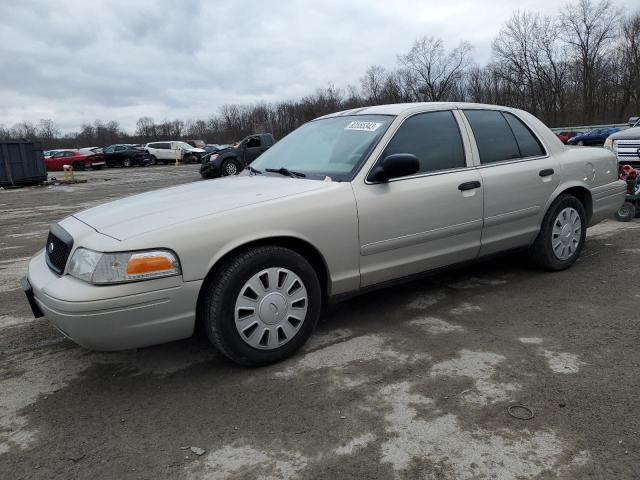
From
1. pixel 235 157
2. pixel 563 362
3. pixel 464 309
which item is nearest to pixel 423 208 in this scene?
pixel 464 309

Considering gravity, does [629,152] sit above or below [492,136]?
below

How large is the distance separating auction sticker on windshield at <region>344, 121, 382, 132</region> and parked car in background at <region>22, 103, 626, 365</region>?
0.03 m

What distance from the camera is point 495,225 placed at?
4.00 m

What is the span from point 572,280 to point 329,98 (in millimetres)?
80483

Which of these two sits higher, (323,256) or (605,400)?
(323,256)

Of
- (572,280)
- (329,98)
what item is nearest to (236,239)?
(572,280)

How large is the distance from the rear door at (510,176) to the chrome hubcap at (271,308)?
171 centimetres

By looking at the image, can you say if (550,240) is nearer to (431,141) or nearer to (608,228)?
(431,141)

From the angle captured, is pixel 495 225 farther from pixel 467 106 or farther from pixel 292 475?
pixel 292 475

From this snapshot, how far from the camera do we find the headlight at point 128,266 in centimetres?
261

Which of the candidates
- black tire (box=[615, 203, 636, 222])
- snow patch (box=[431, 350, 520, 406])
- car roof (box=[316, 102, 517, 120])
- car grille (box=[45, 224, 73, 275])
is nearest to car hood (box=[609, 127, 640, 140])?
black tire (box=[615, 203, 636, 222])

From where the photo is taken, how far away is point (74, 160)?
109 feet

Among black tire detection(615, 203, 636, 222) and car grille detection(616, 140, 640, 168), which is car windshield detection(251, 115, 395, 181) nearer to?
black tire detection(615, 203, 636, 222)

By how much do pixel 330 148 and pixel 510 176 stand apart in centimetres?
148
